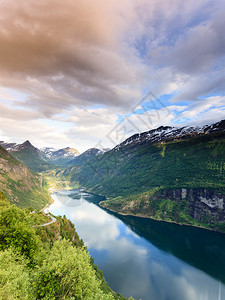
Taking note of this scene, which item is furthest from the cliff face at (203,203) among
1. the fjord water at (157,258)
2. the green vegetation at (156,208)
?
the fjord water at (157,258)

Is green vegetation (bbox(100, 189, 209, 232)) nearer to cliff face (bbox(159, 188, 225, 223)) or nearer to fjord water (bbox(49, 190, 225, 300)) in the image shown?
cliff face (bbox(159, 188, 225, 223))

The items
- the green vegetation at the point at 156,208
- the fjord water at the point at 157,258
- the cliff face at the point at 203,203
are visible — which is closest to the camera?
the fjord water at the point at 157,258

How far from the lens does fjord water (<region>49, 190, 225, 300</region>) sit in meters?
66.8

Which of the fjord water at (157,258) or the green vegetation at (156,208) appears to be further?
the green vegetation at (156,208)

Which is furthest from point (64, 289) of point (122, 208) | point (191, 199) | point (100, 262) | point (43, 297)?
point (122, 208)

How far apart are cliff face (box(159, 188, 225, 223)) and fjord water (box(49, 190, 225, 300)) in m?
16.4

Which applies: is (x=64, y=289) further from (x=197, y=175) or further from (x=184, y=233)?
(x=197, y=175)

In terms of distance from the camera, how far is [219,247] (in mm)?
100375

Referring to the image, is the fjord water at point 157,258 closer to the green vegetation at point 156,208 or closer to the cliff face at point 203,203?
the green vegetation at point 156,208

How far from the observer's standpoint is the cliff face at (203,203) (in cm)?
13425

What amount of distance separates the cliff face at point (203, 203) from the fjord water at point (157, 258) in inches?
644

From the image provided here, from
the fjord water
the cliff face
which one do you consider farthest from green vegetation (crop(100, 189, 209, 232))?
the fjord water

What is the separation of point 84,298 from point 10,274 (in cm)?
949

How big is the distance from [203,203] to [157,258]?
8181cm
